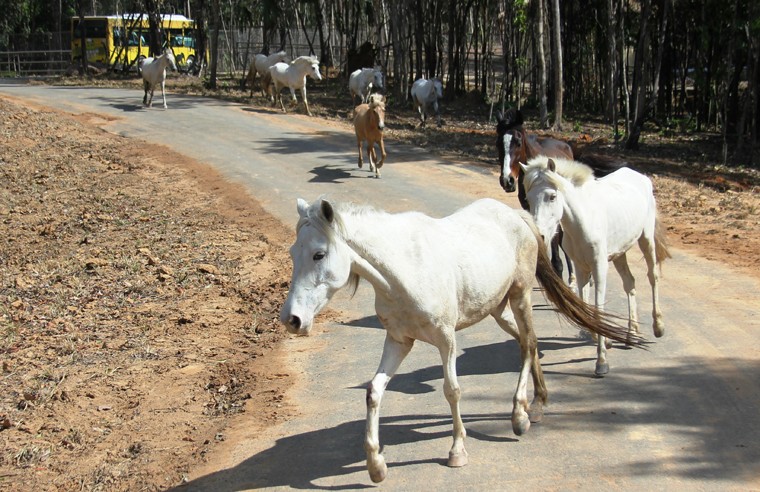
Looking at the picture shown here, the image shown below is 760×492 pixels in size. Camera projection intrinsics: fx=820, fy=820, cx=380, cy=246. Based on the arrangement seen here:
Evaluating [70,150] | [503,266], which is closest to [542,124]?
[70,150]

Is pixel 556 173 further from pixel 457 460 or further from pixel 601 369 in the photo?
pixel 457 460

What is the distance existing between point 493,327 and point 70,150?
48.5 feet

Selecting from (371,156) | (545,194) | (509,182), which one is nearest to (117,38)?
(371,156)

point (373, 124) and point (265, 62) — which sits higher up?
point (265, 62)

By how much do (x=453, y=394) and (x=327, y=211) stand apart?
4.73ft

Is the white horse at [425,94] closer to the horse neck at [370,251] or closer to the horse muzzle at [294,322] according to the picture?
the horse neck at [370,251]

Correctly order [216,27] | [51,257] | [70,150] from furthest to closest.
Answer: [216,27]
[70,150]
[51,257]

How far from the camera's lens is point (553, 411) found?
610 centimetres

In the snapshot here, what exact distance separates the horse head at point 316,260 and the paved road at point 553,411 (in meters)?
1.29

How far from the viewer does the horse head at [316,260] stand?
15.1ft

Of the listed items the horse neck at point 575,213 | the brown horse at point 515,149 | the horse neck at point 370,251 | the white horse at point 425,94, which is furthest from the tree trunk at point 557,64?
the horse neck at point 370,251

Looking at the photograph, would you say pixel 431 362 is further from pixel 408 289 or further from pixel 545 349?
pixel 408 289

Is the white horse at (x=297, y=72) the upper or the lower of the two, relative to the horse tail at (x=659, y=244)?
upper

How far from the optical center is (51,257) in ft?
41.8
